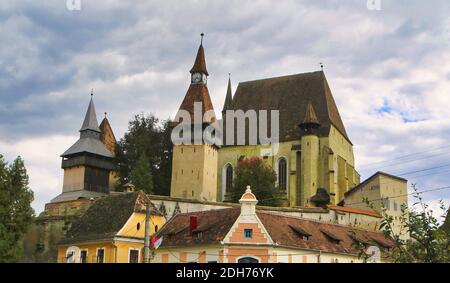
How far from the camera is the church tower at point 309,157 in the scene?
74812mm

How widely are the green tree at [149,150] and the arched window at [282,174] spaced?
1414 cm

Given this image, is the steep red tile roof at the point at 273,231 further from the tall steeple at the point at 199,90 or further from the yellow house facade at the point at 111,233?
the tall steeple at the point at 199,90

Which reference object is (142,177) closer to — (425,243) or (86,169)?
(86,169)

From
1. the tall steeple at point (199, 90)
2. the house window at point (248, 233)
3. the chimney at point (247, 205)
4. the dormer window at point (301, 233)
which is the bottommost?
the house window at point (248, 233)

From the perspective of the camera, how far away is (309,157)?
75.6 meters

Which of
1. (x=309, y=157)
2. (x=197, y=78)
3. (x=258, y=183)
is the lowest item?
(x=258, y=183)

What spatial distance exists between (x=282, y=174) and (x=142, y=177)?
1992cm

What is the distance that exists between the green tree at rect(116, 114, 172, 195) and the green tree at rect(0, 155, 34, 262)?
2037 centimetres

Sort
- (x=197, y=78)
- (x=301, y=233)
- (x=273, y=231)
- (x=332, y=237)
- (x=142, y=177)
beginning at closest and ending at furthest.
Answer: (x=273, y=231) → (x=301, y=233) → (x=332, y=237) → (x=142, y=177) → (x=197, y=78)
